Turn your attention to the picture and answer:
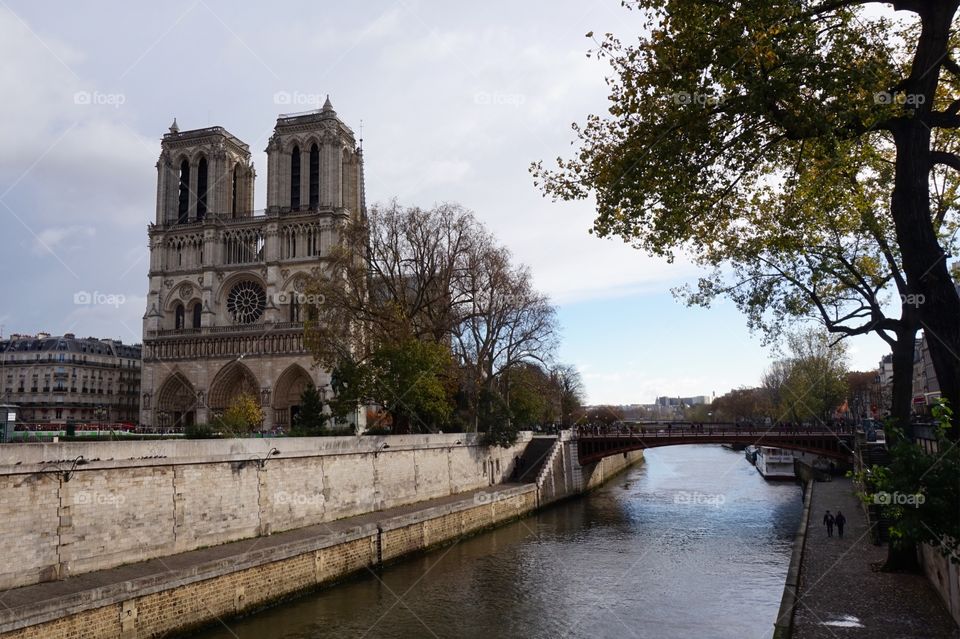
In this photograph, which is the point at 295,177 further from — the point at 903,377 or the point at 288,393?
the point at 903,377

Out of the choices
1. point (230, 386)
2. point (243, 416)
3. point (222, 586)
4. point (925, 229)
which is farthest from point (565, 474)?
point (925, 229)

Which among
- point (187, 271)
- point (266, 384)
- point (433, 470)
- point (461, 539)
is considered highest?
point (187, 271)

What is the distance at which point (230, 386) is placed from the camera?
5962cm

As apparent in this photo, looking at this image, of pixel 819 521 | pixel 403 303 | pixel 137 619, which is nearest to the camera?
pixel 137 619

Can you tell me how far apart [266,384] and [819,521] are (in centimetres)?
4204

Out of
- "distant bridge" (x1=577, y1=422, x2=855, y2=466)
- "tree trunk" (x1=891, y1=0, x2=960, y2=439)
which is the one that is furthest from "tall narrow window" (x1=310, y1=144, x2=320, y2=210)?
"tree trunk" (x1=891, y1=0, x2=960, y2=439)

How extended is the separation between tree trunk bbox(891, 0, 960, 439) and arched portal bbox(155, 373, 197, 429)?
5668cm

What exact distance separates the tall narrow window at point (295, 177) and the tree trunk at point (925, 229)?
54658 mm

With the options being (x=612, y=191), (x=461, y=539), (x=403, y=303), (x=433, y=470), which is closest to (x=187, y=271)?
(x=403, y=303)

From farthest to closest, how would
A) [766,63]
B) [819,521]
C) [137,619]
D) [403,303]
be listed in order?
1. [403,303]
2. [819,521]
3. [137,619]
4. [766,63]

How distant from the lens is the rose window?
60.7m

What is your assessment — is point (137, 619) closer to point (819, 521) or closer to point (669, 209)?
point (669, 209)

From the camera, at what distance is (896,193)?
1088 cm

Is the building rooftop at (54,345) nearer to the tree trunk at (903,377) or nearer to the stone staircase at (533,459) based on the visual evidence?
the stone staircase at (533,459)
